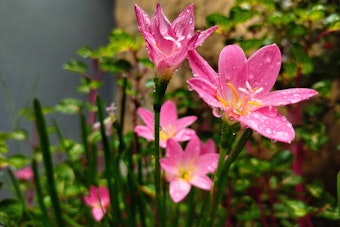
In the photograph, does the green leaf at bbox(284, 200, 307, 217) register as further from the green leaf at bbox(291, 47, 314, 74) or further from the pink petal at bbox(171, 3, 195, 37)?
the pink petal at bbox(171, 3, 195, 37)

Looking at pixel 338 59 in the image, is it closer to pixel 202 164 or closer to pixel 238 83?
pixel 202 164

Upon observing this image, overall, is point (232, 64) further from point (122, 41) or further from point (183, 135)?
point (122, 41)

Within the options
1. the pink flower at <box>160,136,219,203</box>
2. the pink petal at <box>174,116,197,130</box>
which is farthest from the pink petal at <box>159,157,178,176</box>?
the pink petal at <box>174,116,197,130</box>

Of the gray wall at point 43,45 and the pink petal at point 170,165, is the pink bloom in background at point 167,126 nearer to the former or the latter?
the pink petal at point 170,165

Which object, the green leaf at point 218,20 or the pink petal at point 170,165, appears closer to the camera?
the pink petal at point 170,165

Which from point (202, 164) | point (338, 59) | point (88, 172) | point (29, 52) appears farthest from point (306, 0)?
point (29, 52)

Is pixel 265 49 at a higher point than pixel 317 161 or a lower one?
higher

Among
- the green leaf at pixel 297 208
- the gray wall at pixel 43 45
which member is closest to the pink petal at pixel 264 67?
the green leaf at pixel 297 208
